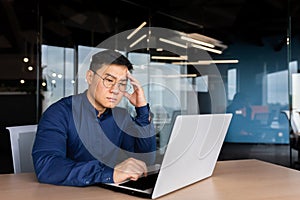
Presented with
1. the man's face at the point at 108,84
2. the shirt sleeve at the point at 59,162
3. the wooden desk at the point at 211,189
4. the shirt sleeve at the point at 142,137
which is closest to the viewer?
the wooden desk at the point at 211,189

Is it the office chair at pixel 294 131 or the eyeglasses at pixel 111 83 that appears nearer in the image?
the eyeglasses at pixel 111 83

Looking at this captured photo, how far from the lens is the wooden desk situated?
1185 mm

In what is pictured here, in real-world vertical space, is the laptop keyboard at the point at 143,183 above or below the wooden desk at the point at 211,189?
above

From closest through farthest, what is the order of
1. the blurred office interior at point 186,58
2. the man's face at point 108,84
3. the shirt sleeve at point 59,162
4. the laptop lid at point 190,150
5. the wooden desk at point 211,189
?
1. the laptop lid at point 190,150
2. the wooden desk at point 211,189
3. the shirt sleeve at point 59,162
4. the man's face at point 108,84
5. the blurred office interior at point 186,58

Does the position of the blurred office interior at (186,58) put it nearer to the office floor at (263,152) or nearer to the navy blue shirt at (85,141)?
the office floor at (263,152)

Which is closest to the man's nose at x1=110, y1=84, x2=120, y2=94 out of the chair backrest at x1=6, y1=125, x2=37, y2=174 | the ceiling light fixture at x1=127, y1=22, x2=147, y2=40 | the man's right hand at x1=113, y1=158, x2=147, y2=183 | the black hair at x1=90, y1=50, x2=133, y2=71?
the black hair at x1=90, y1=50, x2=133, y2=71

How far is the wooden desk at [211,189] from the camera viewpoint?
1185mm

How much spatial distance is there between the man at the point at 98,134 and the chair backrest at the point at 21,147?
1.32 feet

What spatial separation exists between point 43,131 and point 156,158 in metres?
0.53

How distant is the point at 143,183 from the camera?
1271 mm

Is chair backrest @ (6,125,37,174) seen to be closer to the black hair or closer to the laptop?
the black hair

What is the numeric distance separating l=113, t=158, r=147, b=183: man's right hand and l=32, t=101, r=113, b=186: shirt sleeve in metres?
0.03

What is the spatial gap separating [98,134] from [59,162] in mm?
338

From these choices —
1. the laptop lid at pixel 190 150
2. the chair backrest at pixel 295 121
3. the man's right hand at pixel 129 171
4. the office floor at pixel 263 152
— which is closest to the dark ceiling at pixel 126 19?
the chair backrest at pixel 295 121
